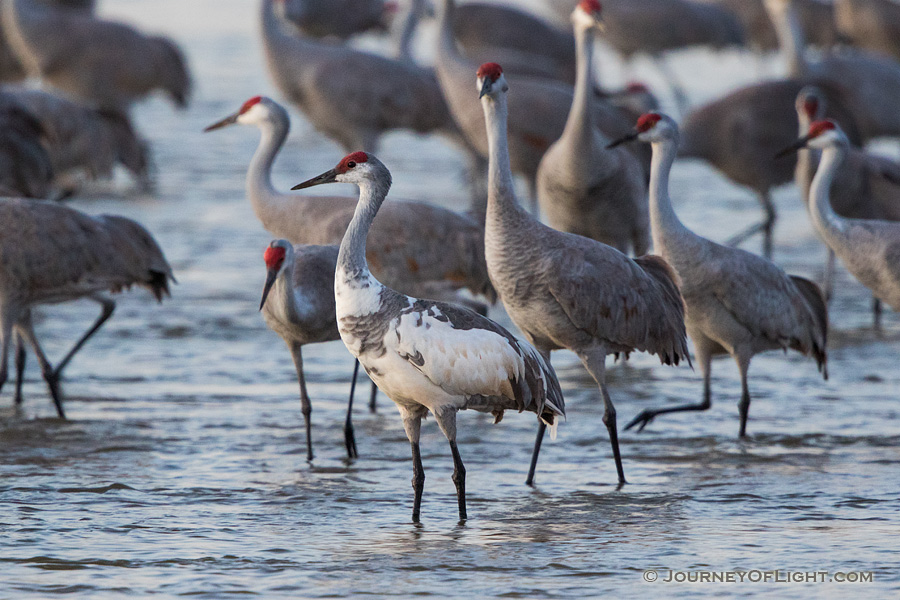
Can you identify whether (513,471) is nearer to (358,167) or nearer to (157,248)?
(358,167)

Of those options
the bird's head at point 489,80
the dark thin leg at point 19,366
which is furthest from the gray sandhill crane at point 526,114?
the bird's head at point 489,80

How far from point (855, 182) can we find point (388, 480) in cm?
471

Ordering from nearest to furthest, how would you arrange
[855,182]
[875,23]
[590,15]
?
[590,15] < [855,182] < [875,23]

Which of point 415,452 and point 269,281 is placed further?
point 269,281

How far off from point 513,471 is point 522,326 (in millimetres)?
591

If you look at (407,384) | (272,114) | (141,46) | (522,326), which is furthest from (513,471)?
(141,46)

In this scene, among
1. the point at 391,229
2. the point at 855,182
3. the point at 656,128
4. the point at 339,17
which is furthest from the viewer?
the point at 339,17

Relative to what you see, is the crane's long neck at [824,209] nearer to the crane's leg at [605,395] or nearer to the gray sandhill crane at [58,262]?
the crane's leg at [605,395]

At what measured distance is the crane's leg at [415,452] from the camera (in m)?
5.23

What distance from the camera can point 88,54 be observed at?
14.1m

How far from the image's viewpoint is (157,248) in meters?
7.30

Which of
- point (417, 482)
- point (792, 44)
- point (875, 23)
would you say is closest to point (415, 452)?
point (417, 482)


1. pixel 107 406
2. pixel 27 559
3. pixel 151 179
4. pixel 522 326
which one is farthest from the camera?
pixel 151 179

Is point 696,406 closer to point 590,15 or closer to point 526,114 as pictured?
point 590,15
